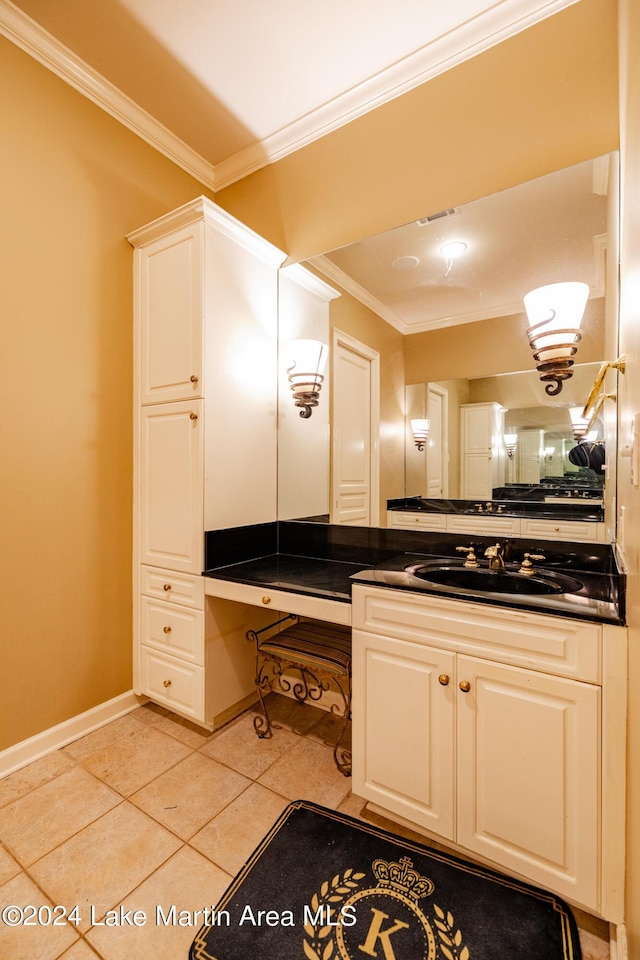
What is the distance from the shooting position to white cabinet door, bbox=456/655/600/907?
111 centimetres

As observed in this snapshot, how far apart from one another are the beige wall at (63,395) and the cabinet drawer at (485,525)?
159 cm

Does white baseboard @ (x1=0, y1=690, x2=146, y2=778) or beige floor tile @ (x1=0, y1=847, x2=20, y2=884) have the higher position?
white baseboard @ (x1=0, y1=690, x2=146, y2=778)

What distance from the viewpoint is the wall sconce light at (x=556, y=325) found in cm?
158

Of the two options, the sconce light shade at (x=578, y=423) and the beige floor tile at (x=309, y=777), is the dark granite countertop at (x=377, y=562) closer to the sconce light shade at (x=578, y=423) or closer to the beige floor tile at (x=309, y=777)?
the sconce light shade at (x=578, y=423)

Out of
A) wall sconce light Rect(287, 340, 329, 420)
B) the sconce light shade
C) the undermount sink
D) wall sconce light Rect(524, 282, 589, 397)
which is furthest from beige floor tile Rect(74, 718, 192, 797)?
wall sconce light Rect(524, 282, 589, 397)

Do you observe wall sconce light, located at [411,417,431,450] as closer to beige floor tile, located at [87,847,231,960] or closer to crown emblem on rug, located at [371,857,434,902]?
crown emblem on rug, located at [371,857,434,902]

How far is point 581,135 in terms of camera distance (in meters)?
1.60

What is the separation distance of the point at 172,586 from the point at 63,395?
0.99 meters

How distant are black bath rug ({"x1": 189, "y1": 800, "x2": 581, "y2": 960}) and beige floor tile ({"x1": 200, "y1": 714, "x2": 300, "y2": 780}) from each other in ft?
1.34

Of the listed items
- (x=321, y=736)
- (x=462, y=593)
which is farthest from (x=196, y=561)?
(x=462, y=593)

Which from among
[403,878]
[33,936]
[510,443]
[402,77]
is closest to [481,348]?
[510,443]

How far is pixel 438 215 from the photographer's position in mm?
1854

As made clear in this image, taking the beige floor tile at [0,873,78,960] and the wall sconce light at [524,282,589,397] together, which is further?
the wall sconce light at [524,282,589,397]

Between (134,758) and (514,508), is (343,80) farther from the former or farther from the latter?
(134,758)
